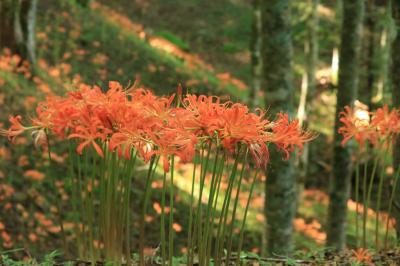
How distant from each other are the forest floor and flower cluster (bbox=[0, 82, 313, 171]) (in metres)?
0.29

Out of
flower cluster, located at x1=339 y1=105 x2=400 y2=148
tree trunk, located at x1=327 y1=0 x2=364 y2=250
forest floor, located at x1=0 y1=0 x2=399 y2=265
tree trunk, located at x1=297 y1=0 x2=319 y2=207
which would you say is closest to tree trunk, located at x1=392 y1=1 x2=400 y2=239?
forest floor, located at x1=0 y1=0 x2=399 y2=265

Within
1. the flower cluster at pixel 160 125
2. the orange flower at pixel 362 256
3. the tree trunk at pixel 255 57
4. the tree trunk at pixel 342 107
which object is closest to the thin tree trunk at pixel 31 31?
the tree trunk at pixel 255 57

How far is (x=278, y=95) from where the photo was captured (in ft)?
17.9

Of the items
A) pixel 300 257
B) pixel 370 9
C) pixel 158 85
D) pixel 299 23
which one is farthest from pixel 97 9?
pixel 300 257

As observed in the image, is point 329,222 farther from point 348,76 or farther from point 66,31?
point 66,31

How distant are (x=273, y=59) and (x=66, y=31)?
10.3m

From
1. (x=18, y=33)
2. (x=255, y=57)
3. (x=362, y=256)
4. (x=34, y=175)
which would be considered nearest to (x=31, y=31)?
(x=18, y=33)

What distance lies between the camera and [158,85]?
14508 mm

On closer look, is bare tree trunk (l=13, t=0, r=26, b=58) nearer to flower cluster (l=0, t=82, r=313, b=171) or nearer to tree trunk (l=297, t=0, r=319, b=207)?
tree trunk (l=297, t=0, r=319, b=207)

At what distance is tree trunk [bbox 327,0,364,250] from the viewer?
19.3 ft

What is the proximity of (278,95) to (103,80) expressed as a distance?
98.9 inches

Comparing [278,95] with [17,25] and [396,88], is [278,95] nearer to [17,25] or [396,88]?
[396,88]

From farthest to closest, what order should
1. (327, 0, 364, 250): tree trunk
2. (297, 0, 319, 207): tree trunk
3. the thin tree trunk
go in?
(297, 0, 319, 207): tree trunk
the thin tree trunk
(327, 0, 364, 250): tree trunk

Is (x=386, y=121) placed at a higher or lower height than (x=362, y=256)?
higher
